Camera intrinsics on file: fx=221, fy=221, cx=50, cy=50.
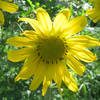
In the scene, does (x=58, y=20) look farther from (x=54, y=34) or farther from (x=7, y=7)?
(x=7, y=7)

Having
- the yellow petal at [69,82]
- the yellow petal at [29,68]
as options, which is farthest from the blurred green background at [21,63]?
the yellow petal at [29,68]

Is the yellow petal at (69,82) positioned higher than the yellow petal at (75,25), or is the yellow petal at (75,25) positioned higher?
the yellow petal at (75,25)

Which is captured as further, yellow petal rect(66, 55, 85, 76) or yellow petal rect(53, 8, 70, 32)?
yellow petal rect(66, 55, 85, 76)

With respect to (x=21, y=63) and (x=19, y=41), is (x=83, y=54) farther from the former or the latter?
(x=21, y=63)

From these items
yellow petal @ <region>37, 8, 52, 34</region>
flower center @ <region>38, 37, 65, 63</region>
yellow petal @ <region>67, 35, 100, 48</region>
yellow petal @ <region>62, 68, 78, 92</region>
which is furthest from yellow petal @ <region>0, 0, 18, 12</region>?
yellow petal @ <region>62, 68, 78, 92</region>

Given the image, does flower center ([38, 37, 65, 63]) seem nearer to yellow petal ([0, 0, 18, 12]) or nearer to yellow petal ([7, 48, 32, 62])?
yellow petal ([7, 48, 32, 62])

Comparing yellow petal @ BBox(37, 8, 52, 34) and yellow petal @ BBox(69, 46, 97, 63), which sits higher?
yellow petal @ BBox(37, 8, 52, 34)

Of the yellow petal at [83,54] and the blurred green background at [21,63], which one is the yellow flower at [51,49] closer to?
the yellow petal at [83,54]
